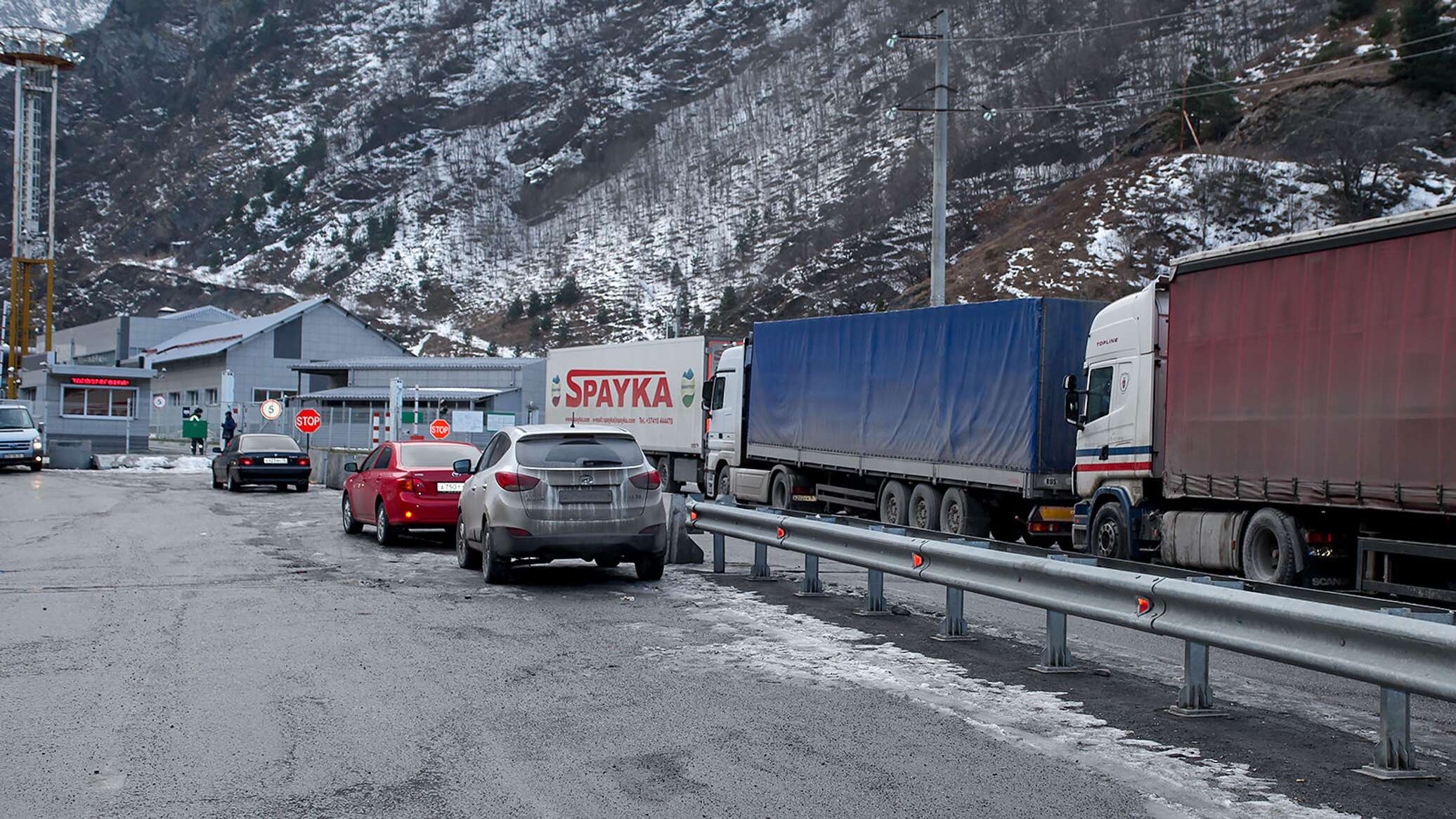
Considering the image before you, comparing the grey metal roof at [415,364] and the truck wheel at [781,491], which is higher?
the grey metal roof at [415,364]

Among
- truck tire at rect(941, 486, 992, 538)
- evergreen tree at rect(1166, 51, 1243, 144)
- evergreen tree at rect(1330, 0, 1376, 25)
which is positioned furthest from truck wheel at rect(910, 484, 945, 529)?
evergreen tree at rect(1330, 0, 1376, 25)

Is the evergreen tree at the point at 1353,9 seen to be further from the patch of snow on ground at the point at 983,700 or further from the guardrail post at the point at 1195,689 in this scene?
the guardrail post at the point at 1195,689

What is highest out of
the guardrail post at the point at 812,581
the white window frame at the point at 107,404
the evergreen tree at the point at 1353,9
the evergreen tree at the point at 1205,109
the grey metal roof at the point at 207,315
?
the evergreen tree at the point at 1353,9

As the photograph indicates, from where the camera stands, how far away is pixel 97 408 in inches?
2010

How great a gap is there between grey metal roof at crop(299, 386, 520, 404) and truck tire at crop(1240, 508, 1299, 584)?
4961 centimetres

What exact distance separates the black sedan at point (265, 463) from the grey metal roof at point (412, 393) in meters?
27.6

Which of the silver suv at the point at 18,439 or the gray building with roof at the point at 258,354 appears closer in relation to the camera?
the silver suv at the point at 18,439

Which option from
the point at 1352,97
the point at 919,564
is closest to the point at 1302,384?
the point at 919,564

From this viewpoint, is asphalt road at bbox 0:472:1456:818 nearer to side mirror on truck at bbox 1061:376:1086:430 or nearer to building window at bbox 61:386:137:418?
side mirror on truck at bbox 1061:376:1086:430

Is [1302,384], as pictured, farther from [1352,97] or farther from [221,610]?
[1352,97]

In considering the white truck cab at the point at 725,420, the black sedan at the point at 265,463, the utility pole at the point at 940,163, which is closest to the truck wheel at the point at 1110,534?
the utility pole at the point at 940,163

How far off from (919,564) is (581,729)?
145 inches

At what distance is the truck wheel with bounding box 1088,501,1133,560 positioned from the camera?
50.2 feet

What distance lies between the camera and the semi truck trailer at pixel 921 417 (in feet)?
58.3
